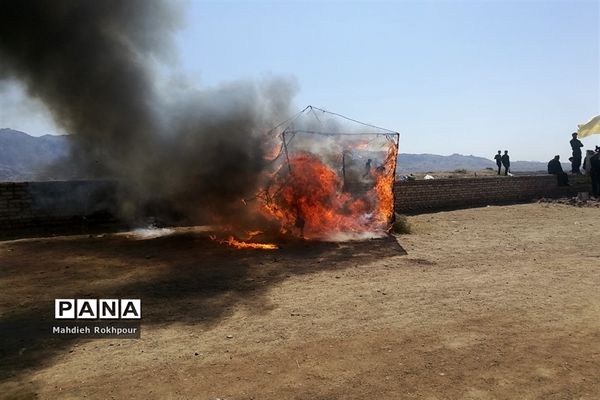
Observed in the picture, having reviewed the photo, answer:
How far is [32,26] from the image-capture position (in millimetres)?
9852

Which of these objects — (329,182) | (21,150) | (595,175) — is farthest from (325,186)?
(21,150)

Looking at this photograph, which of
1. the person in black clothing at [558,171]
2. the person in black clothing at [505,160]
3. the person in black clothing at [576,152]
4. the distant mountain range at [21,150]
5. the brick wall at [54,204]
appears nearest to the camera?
the brick wall at [54,204]

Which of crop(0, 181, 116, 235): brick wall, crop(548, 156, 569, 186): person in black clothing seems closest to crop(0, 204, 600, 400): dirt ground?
crop(0, 181, 116, 235): brick wall

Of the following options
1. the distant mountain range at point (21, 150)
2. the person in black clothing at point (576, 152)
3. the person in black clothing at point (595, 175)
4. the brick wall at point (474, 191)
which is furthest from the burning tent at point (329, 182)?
the distant mountain range at point (21, 150)

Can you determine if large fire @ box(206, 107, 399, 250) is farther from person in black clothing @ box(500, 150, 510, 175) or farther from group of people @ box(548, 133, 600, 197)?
person in black clothing @ box(500, 150, 510, 175)

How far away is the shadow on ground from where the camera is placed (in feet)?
15.3

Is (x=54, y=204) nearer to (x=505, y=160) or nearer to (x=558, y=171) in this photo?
(x=558, y=171)

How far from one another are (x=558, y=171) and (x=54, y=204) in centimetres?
2084

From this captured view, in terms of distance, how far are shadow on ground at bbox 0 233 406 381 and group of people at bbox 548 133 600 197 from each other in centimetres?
1349

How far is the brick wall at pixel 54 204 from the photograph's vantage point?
977 cm

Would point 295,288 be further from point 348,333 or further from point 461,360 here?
point 461,360

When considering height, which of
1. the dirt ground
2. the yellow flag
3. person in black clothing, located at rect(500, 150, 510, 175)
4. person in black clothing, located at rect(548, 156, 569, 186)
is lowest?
the dirt ground

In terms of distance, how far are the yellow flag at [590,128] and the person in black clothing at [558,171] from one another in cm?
146

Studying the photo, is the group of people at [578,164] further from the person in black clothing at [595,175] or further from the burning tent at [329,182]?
the burning tent at [329,182]
